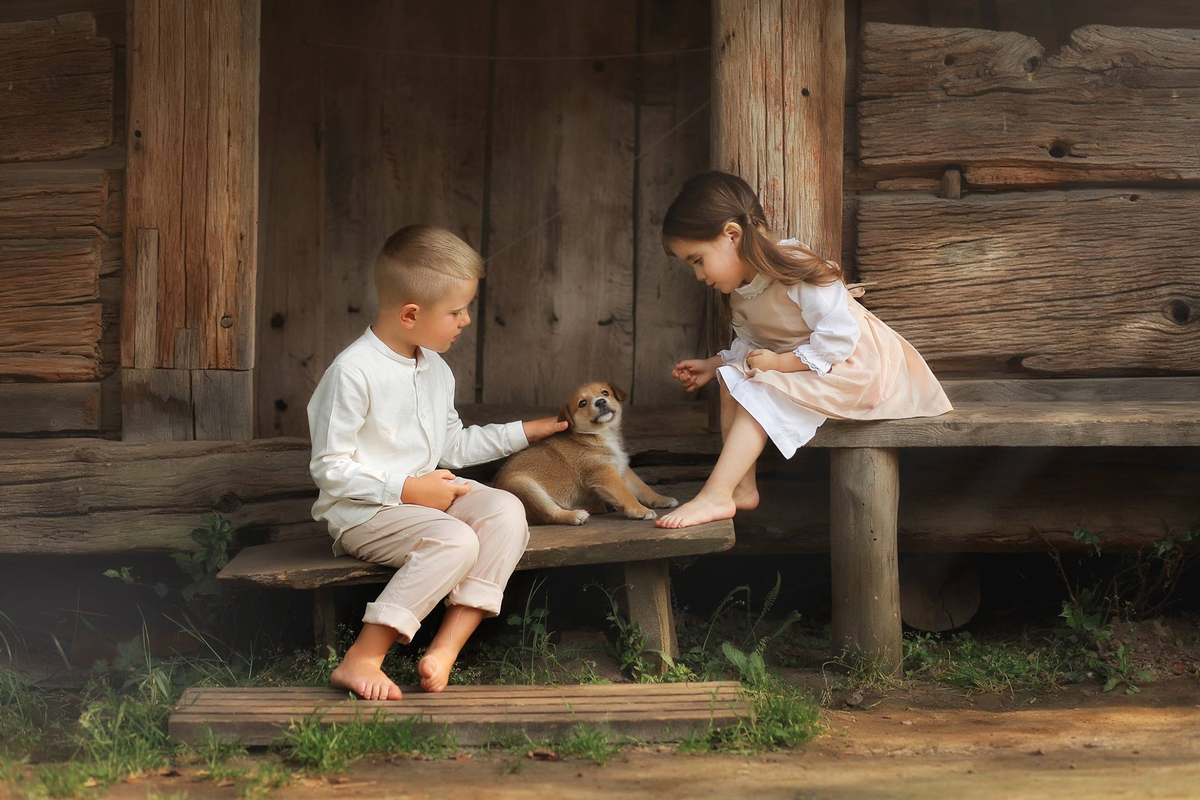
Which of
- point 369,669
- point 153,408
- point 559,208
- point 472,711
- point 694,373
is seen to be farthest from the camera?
point 559,208

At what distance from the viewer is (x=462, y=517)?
137 inches

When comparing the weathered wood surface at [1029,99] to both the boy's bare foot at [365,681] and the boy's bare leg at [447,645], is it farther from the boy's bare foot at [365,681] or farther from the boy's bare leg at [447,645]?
the boy's bare foot at [365,681]

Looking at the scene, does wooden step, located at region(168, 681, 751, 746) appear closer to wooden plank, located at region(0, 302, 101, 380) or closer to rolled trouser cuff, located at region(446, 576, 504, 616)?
rolled trouser cuff, located at region(446, 576, 504, 616)

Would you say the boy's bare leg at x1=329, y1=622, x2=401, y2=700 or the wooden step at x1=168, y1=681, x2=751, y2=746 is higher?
the boy's bare leg at x1=329, y1=622, x2=401, y2=700

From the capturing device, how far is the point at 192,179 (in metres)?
4.16

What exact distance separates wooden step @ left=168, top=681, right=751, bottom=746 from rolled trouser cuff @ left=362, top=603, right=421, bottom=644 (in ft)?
0.69

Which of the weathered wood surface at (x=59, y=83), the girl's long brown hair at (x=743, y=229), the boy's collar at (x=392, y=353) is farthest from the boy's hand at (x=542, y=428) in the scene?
the weathered wood surface at (x=59, y=83)

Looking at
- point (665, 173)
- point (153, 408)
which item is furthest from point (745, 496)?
point (153, 408)

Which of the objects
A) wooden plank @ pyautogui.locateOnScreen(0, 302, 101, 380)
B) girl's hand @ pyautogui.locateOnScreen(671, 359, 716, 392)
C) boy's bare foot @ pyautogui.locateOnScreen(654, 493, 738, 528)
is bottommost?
boy's bare foot @ pyautogui.locateOnScreen(654, 493, 738, 528)

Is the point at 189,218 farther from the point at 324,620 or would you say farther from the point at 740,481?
the point at 740,481

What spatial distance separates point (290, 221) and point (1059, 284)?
3.48 m

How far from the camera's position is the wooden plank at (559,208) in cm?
520

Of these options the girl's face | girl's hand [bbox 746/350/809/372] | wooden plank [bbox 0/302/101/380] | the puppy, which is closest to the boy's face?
the puppy

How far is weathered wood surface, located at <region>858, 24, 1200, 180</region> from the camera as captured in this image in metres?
4.29
